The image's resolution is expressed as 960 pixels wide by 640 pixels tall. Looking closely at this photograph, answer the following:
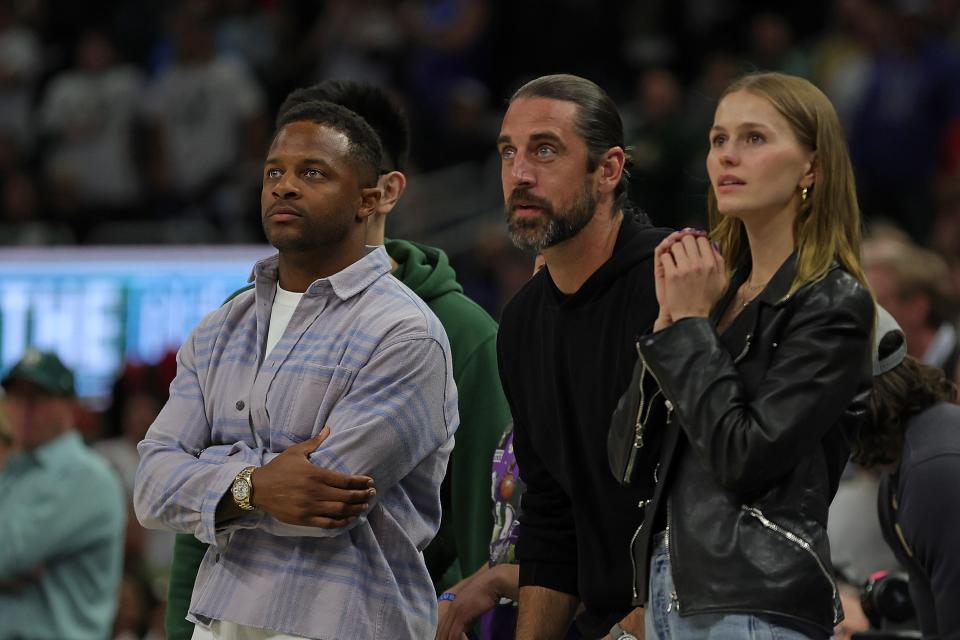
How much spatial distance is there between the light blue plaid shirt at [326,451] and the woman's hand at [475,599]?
391 mm

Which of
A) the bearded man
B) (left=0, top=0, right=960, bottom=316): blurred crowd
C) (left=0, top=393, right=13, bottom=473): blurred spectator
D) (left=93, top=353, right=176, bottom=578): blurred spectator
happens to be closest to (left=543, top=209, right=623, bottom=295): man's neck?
the bearded man

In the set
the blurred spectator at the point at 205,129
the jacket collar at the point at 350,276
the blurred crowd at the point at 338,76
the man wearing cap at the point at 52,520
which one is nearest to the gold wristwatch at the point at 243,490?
the jacket collar at the point at 350,276

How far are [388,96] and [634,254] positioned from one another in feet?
3.70

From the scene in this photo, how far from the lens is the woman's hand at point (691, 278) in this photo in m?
3.16

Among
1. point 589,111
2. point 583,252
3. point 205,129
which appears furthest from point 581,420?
point 205,129

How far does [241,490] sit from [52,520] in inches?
149

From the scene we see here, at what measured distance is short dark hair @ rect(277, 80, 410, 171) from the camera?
436 cm

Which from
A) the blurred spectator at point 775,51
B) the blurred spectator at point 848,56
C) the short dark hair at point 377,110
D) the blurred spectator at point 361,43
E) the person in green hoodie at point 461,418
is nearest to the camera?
the person in green hoodie at point 461,418

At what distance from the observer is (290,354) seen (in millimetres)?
3502

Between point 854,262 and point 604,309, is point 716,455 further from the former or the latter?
point 604,309

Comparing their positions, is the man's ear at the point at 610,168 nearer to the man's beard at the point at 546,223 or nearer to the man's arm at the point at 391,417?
the man's beard at the point at 546,223

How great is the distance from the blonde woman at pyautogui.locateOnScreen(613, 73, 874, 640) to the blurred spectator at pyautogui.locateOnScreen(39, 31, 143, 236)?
9457 millimetres

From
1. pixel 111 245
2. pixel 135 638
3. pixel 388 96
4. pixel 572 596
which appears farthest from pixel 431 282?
pixel 111 245

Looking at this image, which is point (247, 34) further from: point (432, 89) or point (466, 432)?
point (466, 432)
